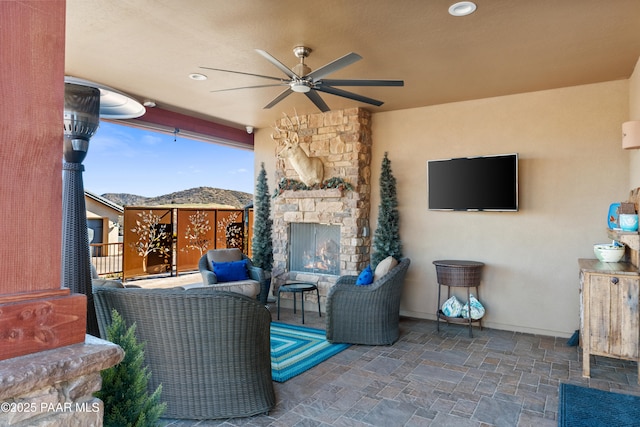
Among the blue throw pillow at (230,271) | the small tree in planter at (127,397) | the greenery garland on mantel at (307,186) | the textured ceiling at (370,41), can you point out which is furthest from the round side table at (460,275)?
the small tree in planter at (127,397)

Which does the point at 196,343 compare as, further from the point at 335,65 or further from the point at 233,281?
the point at 233,281

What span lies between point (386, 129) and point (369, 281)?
246cm

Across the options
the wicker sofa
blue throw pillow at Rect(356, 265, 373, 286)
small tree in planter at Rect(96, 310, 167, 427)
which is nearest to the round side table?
blue throw pillow at Rect(356, 265, 373, 286)

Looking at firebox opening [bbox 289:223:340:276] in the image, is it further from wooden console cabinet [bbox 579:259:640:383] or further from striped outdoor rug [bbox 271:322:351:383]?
wooden console cabinet [bbox 579:259:640:383]

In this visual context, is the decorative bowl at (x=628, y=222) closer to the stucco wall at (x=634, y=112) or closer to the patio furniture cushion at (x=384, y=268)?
the stucco wall at (x=634, y=112)

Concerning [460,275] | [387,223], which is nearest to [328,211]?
[387,223]

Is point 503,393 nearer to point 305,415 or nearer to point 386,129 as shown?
point 305,415

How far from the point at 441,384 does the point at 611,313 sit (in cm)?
161

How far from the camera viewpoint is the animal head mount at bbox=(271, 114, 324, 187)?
5801mm

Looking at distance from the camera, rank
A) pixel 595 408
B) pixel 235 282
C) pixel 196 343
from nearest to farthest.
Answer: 1. pixel 196 343
2. pixel 595 408
3. pixel 235 282

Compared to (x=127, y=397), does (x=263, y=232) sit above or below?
above

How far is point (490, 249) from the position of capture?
534 cm

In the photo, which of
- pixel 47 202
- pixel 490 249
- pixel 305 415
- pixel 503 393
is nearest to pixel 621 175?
pixel 490 249

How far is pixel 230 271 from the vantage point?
5.95 m
